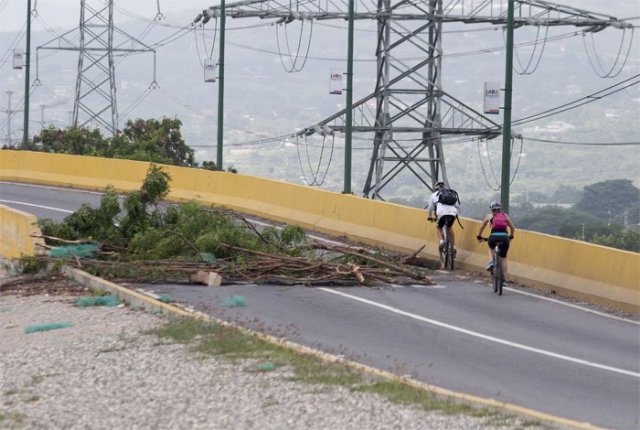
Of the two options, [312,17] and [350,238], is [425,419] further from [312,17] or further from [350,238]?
[312,17]

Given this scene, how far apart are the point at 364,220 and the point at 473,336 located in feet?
42.3

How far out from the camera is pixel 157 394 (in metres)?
12.3

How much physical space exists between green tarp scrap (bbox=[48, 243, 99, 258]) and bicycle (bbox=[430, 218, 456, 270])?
22.1ft

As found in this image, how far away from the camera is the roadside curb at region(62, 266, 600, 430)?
37.2 feet

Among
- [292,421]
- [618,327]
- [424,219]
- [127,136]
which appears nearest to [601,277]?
[618,327]

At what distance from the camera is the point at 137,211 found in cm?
2339

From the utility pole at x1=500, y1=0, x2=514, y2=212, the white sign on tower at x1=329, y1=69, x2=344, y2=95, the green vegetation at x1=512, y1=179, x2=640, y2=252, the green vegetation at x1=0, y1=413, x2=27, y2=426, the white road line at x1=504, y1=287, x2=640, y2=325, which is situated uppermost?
the white sign on tower at x1=329, y1=69, x2=344, y2=95

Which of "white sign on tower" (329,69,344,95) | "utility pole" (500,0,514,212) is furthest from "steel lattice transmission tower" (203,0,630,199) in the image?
"utility pole" (500,0,514,212)

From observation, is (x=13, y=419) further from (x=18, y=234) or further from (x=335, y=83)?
(x=335, y=83)

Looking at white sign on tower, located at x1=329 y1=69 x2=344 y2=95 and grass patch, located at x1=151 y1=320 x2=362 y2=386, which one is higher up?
white sign on tower, located at x1=329 y1=69 x2=344 y2=95

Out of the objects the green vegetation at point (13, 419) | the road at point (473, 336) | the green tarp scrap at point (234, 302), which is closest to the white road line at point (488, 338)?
the road at point (473, 336)

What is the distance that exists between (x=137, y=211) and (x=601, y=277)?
8368mm

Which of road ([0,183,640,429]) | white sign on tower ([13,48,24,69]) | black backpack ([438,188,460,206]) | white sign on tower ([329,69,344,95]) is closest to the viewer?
road ([0,183,640,429])

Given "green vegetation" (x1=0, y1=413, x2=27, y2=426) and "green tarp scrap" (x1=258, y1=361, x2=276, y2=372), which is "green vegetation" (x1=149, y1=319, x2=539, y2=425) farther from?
"green vegetation" (x1=0, y1=413, x2=27, y2=426)
